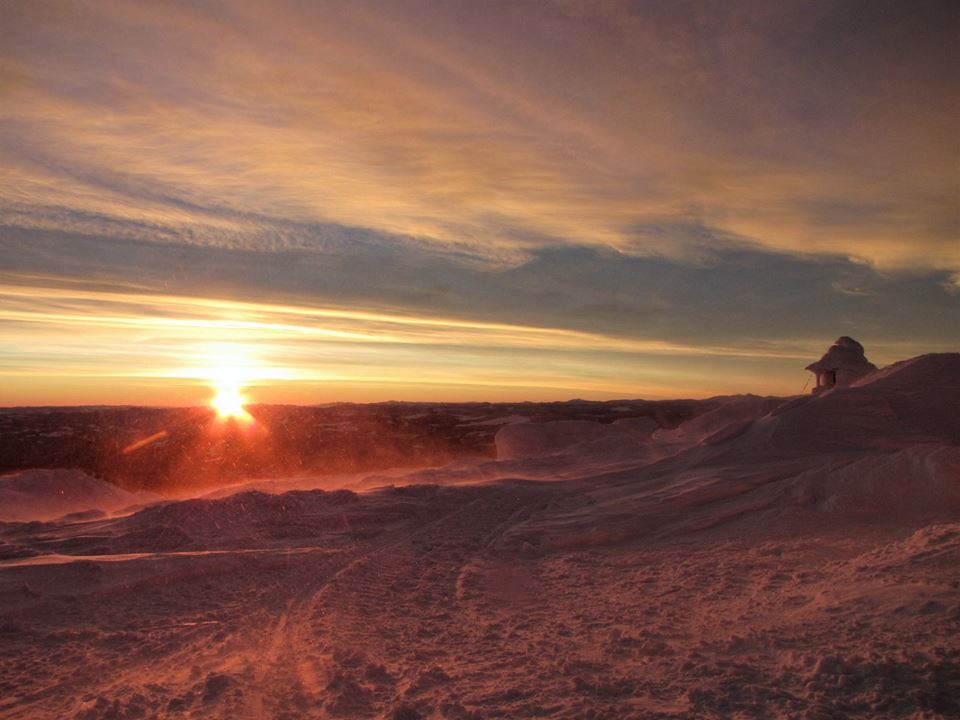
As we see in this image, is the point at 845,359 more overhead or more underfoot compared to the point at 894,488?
more overhead

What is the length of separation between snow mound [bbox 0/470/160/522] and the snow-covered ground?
6.64 metres

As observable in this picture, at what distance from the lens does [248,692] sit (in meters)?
5.55

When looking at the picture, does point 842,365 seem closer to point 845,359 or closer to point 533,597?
point 845,359

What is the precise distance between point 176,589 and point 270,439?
3966 cm

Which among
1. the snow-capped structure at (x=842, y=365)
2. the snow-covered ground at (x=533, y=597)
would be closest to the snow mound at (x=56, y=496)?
the snow-covered ground at (x=533, y=597)

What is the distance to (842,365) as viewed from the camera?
82.9 feet

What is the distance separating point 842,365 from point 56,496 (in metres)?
26.9

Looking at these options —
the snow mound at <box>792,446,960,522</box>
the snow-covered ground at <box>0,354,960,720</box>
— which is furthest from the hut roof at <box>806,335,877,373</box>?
the snow mound at <box>792,446,960,522</box>

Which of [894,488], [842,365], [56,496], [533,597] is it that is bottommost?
[56,496]

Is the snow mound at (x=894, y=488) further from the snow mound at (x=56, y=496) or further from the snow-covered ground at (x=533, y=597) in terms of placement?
the snow mound at (x=56, y=496)

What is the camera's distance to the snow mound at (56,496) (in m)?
19.0

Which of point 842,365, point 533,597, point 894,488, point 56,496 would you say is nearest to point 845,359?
point 842,365

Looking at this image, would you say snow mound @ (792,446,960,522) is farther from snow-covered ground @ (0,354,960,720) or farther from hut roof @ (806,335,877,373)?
Answer: hut roof @ (806,335,877,373)

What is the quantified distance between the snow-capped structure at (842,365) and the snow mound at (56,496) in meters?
23.3
